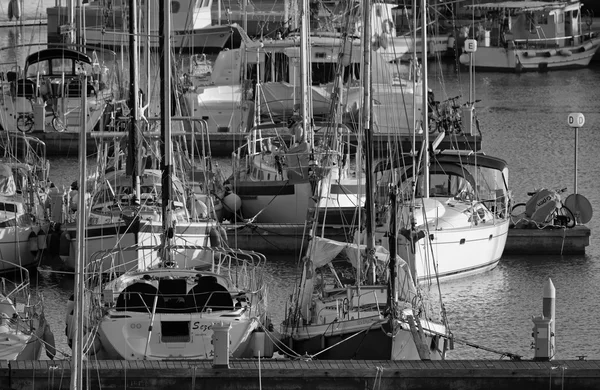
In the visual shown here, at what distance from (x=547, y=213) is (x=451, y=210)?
139 inches

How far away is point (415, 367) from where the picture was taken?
2531 cm

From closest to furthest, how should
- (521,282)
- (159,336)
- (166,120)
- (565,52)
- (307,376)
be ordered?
(307,376), (159,336), (166,120), (521,282), (565,52)

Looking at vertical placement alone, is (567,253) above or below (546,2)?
below

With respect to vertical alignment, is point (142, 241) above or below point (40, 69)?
below

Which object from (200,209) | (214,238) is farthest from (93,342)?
(200,209)

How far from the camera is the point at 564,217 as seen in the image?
39031 mm

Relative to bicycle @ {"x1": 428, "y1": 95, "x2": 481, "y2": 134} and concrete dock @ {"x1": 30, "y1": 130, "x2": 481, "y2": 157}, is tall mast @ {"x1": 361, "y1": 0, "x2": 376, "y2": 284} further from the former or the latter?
bicycle @ {"x1": 428, "y1": 95, "x2": 481, "y2": 134}

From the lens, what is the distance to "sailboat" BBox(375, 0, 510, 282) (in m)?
34.6

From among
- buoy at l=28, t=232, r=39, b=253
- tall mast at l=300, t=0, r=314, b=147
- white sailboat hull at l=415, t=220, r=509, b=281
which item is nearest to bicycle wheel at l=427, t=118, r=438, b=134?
tall mast at l=300, t=0, r=314, b=147

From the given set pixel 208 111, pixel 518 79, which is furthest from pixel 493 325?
pixel 518 79

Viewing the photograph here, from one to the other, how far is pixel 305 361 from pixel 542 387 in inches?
137

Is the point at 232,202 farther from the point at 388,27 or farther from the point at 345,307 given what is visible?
the point at 388,27

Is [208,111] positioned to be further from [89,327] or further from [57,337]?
[89,327]

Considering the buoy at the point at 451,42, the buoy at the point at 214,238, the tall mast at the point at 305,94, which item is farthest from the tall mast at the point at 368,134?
the buoy at the point at 451,42
